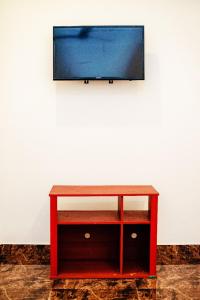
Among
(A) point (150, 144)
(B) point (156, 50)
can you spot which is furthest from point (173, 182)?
(B) point (156, 50)

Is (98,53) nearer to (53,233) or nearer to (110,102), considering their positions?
(110,102)

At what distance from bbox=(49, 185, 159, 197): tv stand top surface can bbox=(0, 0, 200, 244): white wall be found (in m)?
0.09

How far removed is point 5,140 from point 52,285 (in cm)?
131

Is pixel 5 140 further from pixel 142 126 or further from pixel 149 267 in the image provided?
pixel 149 267

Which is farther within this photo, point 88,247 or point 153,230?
point 88,247

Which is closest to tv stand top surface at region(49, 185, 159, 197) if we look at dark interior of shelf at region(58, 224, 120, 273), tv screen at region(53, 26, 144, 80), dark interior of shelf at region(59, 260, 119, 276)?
dark interior of shelf at region(58, 224, 120, 273)

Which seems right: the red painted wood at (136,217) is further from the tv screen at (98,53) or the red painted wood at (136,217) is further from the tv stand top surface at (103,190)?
the tv screen at (98,53)

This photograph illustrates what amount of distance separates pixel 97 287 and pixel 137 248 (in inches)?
20.4

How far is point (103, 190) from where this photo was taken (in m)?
2.92

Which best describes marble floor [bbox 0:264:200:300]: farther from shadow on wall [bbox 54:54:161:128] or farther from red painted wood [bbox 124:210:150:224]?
shadow on wall [bbox 54:54:161:128]

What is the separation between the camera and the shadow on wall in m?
3.12

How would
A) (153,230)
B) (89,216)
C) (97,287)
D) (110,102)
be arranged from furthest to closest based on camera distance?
1. (110,102)
2. (89,216)
3. (153,230)
4. (97,287)

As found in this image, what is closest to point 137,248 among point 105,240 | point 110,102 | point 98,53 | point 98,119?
point 105,240

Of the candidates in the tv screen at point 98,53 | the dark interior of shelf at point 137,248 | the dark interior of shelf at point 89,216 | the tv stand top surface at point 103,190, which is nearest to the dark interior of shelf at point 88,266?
the dark interior of shelf at point 137,248
